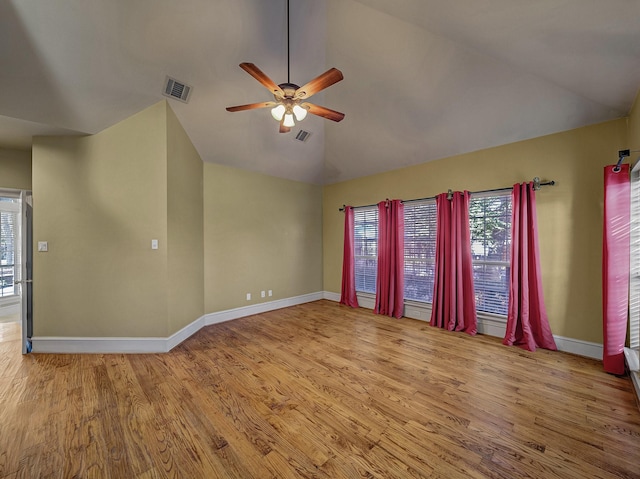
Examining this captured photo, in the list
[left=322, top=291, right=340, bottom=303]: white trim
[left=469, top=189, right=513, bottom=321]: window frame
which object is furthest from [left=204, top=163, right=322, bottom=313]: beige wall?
[left=469, top=189, right=513, bottom=321]: window frame

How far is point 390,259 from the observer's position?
4531 millimetres

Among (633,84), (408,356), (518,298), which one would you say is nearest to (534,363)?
(518,298)

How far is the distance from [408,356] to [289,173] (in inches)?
150

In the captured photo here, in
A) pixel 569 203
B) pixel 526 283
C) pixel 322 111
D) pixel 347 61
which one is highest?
pixel 347 61

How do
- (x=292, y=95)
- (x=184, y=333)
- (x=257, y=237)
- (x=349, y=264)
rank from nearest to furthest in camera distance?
(x=292, y=95)
(x=184, y=333)
(x=257, y=237)
(x=349, y=264)

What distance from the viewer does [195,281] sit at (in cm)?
379

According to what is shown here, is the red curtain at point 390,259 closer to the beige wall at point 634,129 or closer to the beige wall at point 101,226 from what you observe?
the beige wall at point 634,129

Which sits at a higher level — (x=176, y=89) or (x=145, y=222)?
(x=176, y=89)

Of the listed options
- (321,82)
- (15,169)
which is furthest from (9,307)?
(321,82)

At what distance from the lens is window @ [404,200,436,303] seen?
4238 mm

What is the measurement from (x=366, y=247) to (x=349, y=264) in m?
0.49

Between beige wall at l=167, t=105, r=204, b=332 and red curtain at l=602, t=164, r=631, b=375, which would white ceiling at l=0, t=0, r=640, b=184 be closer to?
beige wall at l=167, t=105, r=204, b=332

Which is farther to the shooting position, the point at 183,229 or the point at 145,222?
the point at 183,229

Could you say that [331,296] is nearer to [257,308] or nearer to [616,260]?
[257,308]
